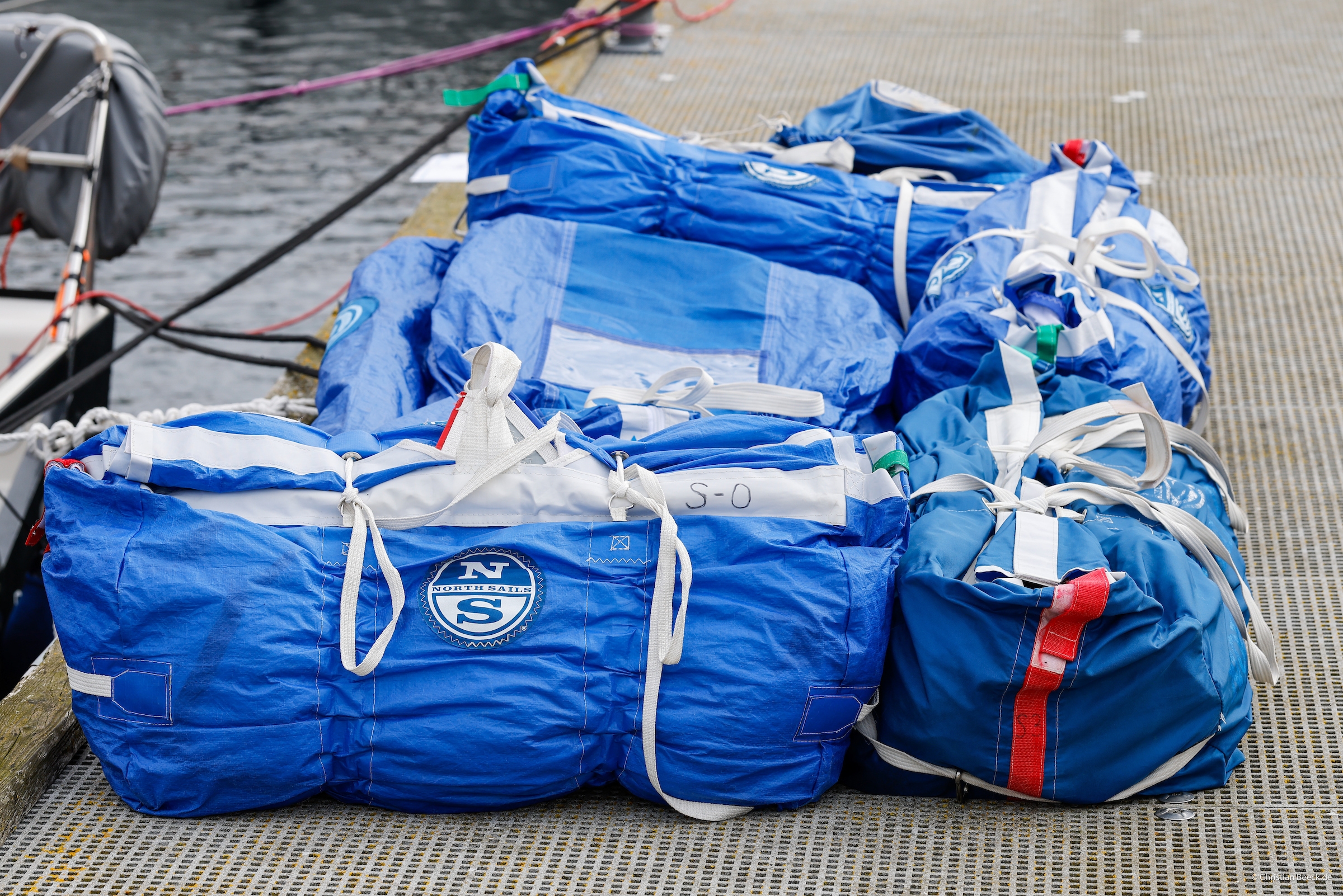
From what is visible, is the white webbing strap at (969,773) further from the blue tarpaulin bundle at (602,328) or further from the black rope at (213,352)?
the black rope at (213,352)

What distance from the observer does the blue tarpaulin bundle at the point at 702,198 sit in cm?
333

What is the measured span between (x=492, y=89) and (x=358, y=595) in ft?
6.72

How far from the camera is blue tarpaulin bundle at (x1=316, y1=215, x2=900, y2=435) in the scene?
8.86ft

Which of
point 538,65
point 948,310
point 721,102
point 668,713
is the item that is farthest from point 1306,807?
point 538,65

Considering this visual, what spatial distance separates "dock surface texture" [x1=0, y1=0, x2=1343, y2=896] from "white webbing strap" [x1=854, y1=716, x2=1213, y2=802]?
0.04 metres

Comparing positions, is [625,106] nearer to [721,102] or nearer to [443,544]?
[721,102]

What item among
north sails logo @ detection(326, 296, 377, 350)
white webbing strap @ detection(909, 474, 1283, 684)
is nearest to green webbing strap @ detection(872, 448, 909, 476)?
white webbing strap @ detection(909, 474, 1283, 684)

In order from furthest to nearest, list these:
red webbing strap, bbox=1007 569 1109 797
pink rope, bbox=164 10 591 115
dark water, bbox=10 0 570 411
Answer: dark water, bbox=10 0 570 411 < pink rope, bbox=164 10 591 115 < red webbing strap, bbox=1007 569 1109 797

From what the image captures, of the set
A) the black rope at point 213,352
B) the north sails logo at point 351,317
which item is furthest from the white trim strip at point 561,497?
the black rope at point 213,352

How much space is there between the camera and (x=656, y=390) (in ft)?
8.13

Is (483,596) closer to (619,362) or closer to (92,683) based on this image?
(92,683)

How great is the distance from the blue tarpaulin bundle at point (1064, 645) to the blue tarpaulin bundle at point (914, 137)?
1.70 m

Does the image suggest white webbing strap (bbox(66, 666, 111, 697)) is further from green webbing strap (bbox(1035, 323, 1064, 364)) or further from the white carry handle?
the white carry handle

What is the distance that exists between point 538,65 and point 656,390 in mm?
3889
